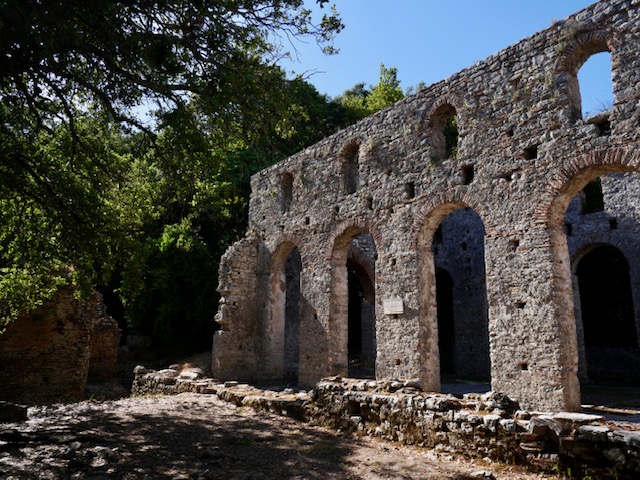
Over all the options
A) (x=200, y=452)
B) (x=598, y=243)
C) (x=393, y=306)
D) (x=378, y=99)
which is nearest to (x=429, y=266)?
(x=393, y=306)

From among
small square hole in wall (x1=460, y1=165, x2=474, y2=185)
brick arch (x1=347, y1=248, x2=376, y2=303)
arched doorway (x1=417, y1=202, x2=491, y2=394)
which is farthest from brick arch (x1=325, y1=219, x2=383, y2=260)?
brick arch (x1=347, y1=248, x2=376, y2=303)

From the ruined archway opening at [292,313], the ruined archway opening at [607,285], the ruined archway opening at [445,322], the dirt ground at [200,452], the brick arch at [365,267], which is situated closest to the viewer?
the dirt ground at [200,452]

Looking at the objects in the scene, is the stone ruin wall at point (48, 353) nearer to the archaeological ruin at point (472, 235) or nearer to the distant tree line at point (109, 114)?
the distant tree line at point (109, 114)

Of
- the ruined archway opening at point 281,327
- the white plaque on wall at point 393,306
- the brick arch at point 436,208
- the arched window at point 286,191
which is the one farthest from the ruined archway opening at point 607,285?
the ruined archway opening at point 281,327

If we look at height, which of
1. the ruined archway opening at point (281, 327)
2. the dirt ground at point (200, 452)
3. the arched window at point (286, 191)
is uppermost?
the arched window at point (286, 191)

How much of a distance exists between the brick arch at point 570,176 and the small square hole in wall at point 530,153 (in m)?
0.65

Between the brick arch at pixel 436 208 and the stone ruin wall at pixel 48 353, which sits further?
the stone ruin wall at pixel 48 353

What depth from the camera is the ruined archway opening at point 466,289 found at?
54.3ft

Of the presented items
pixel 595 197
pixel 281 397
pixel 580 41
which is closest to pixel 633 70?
pixel 580 41

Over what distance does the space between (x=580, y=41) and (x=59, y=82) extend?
8.63m

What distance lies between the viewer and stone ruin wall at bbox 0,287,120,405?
12.7 metres

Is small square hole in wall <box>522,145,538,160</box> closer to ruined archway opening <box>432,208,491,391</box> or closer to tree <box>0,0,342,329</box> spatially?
tree <box>0,0,342,329</box>

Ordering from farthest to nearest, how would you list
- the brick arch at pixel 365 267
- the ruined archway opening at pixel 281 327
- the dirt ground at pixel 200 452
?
the brick arch at pixel 365 267 < the ruined archway opening at pixel 281 327 < the dirt ground at pixel 200 452

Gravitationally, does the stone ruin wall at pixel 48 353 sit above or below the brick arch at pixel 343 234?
below
